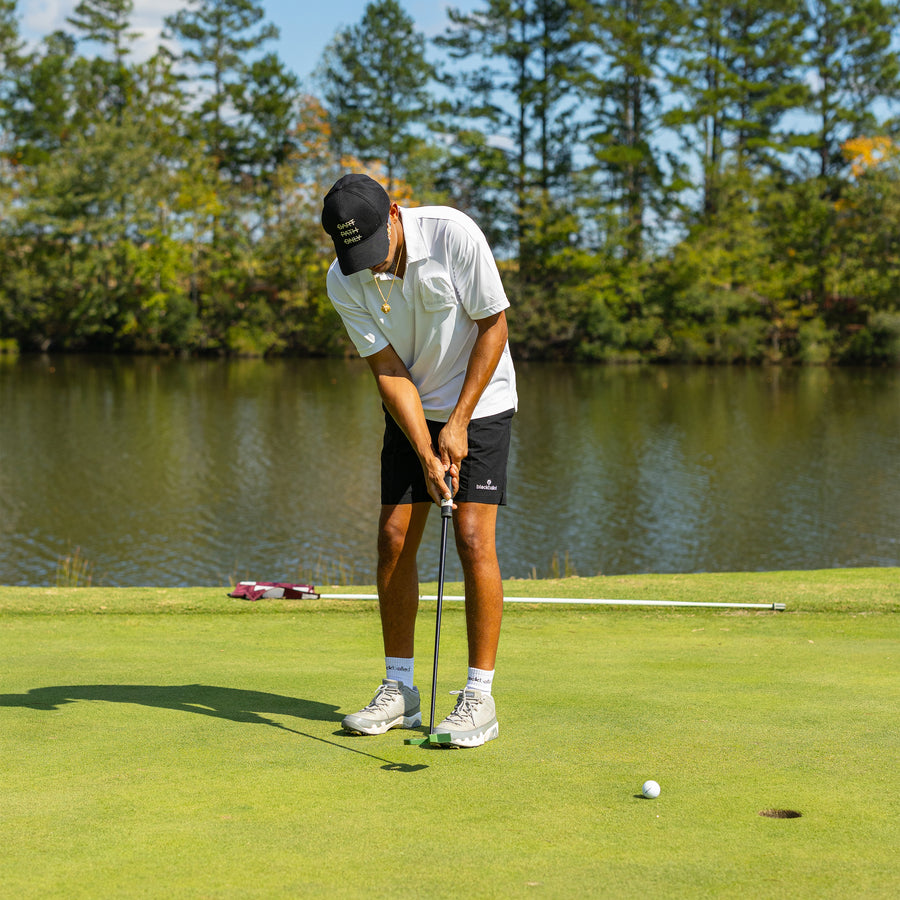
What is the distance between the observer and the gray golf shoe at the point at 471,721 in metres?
3.31

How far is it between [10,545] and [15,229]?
4149 cm

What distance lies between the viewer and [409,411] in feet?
12.4

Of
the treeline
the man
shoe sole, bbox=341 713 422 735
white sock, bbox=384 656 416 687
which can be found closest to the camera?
shoe sole, bbox=341 713 422 735

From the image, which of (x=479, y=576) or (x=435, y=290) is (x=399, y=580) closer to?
(x=479, y=576)

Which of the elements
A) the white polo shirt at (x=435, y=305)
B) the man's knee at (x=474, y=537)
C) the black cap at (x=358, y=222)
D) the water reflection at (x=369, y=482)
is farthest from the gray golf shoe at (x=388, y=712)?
the water reflection at (x=369, y=482)

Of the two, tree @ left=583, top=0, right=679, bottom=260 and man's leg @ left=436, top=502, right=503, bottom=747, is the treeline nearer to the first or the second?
tree @ left=583, top=0, right=679, bottom=260

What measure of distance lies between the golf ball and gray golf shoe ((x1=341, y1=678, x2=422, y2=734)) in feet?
3.40

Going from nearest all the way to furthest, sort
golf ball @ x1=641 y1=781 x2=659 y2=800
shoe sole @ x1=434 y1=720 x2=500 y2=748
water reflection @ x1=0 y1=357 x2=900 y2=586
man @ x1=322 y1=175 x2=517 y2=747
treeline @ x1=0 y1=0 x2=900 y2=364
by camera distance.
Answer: golf ball @ x1=641 y1=781 x2=659 y2=800
shoe sole @ x1=434 y1=720 x2=500 y2=748
man @ x1=322 y1=175 x2=517 y2=747
water reflection @ x1=0 y1=357 x2=900 y2=586
treeline @ x1=0 y1=0 x2=900 y2=364

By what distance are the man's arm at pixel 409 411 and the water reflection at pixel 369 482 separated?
679 centimetres

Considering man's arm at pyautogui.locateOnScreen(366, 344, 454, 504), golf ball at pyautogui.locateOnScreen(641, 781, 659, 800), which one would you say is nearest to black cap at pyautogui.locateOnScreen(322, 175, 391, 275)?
man's arm at pyautogui.locateOnScreen(366, 344, 454, 504)

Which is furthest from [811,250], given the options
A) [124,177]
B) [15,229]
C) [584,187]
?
[15,229]

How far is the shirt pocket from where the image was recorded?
3693 mm

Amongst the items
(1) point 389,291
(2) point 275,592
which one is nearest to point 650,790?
(1) point 389,291

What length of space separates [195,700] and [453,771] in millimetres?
1215
